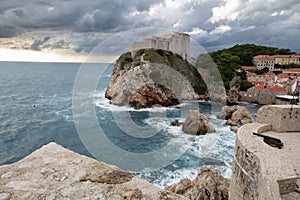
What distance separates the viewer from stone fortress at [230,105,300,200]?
4004 mm

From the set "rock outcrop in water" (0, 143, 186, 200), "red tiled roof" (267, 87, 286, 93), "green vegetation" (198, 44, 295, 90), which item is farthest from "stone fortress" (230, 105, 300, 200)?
"green vegetation" (198, 44, 295, 90)

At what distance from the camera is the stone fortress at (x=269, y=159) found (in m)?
4.00

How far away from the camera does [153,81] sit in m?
27.1

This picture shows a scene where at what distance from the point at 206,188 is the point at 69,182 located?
265 inches

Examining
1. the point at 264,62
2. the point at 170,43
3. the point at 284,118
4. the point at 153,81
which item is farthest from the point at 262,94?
the point at 284,118

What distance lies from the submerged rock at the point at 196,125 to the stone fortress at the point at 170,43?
22.6 m

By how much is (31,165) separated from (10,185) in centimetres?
40

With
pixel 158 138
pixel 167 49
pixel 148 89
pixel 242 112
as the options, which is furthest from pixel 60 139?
pixel 167 49

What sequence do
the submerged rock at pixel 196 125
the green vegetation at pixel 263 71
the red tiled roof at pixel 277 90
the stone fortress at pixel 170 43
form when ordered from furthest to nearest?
the green vegetation at pixel 263 71 → the stone fortress at pixel 170 43 → the red tiled roof at pixel 277 90 → the submerged rock at pixel 196 125

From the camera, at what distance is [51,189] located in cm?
181

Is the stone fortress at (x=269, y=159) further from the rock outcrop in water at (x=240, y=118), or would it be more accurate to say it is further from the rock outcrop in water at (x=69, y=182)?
the rock outcrop in water at (x=240, y=118)

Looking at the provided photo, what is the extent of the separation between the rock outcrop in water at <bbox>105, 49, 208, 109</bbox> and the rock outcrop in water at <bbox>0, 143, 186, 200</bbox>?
2308cm

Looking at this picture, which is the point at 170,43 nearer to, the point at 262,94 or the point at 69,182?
the point at 262,94

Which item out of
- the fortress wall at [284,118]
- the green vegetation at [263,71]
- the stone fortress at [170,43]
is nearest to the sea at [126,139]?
the fortress wall at [284,118]
